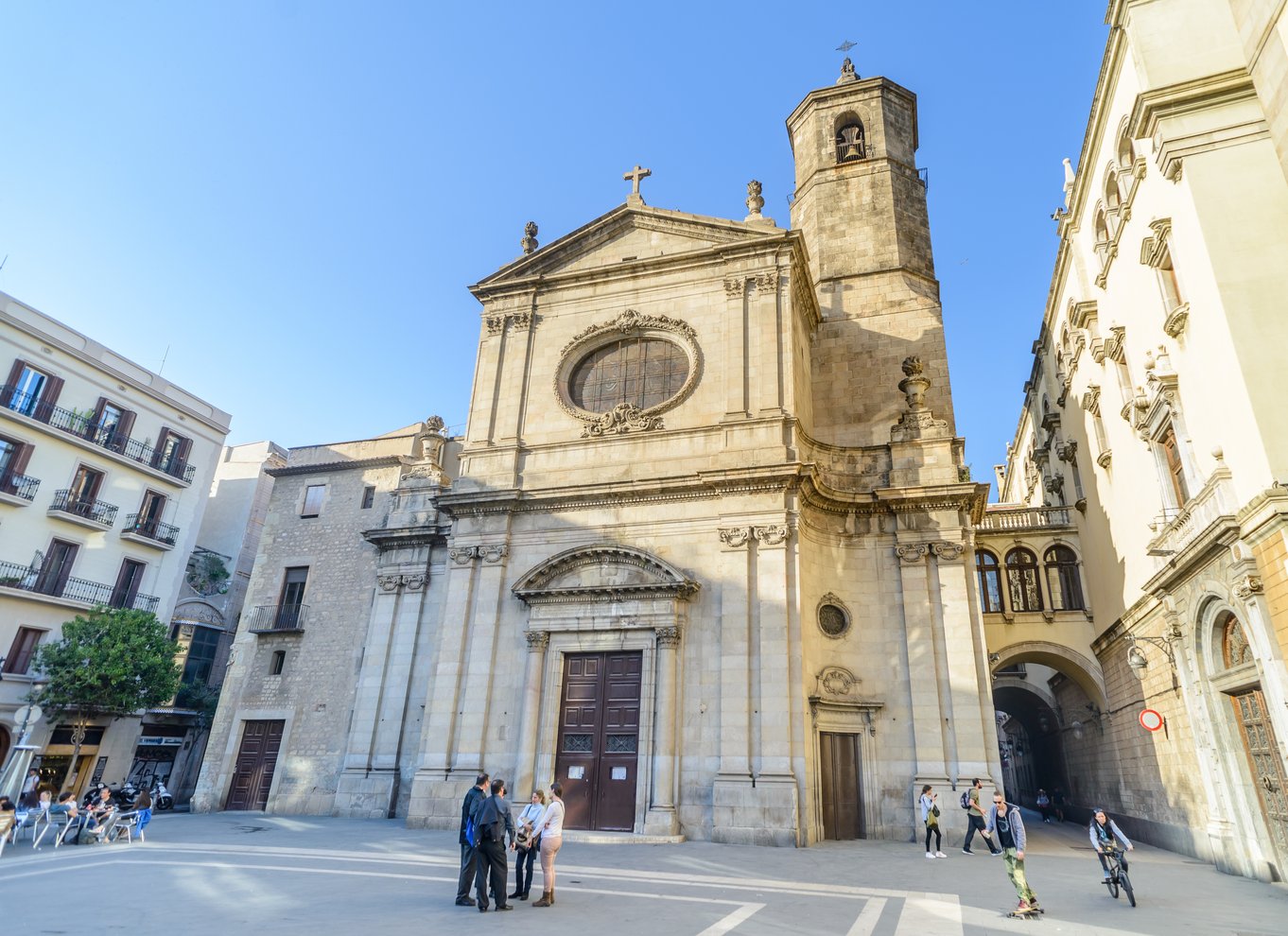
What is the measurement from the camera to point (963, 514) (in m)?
20.0

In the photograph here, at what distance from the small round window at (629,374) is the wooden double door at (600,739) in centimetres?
715

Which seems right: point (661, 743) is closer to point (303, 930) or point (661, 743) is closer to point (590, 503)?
point (590, 503)

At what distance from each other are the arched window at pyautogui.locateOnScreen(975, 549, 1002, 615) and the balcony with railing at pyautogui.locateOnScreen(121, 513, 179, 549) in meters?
28.8

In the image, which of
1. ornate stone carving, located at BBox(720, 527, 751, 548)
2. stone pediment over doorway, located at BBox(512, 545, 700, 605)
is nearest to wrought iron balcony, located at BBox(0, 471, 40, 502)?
stone pediment over doorway, located at BBox(512, 545, 700, 605)

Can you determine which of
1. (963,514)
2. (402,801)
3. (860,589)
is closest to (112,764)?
(402,801)

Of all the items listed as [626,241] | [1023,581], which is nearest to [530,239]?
[626,241]

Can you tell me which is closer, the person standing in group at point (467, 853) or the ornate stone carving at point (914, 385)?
the person standing in group at point (467, 853)

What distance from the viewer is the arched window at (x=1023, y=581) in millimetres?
24311

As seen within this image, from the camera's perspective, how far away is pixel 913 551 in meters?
19.6

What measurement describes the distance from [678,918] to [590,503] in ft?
39.8

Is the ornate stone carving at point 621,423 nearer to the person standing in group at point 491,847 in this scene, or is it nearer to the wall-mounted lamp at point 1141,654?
the wall-mounted lamp at point 1141,654

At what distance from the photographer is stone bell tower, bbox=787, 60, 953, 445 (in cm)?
2397

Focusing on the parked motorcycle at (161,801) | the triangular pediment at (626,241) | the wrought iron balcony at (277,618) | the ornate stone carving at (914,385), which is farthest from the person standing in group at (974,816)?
the parked motorcycle at (161,801)

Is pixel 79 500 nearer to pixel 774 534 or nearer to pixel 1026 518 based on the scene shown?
pixel 774 534
